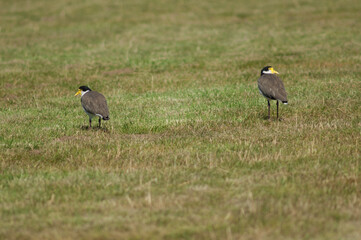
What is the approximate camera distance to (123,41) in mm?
34875

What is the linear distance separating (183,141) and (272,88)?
3.56m

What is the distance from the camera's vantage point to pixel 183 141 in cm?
1335

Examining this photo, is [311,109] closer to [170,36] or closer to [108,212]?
[108,212]

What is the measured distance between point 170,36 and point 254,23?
771cm

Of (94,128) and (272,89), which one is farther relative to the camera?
(94,128)

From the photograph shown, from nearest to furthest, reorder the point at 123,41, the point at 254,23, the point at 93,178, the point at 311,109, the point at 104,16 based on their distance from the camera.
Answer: the point at 93,178 < the point at 311,109 < the point at 123,41 < the point at 254,23 < the point at 104,16

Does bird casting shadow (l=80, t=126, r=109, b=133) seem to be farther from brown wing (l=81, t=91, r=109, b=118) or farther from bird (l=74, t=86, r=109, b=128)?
brown wing (l=81, t=91, r=109, b=118)

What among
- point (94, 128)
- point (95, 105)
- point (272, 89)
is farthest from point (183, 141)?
point (272, 89)

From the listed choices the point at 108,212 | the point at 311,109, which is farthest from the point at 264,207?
the point at 311,109

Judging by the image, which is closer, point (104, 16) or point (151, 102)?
point (151, 102)

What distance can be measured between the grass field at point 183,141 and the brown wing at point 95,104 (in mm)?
625

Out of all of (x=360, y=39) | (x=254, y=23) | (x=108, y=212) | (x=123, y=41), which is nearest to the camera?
(x=108, y=212)

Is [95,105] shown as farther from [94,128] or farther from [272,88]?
[272,88]

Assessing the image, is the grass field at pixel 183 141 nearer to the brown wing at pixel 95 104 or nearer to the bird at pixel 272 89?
the brown wing at pixel 95 104
